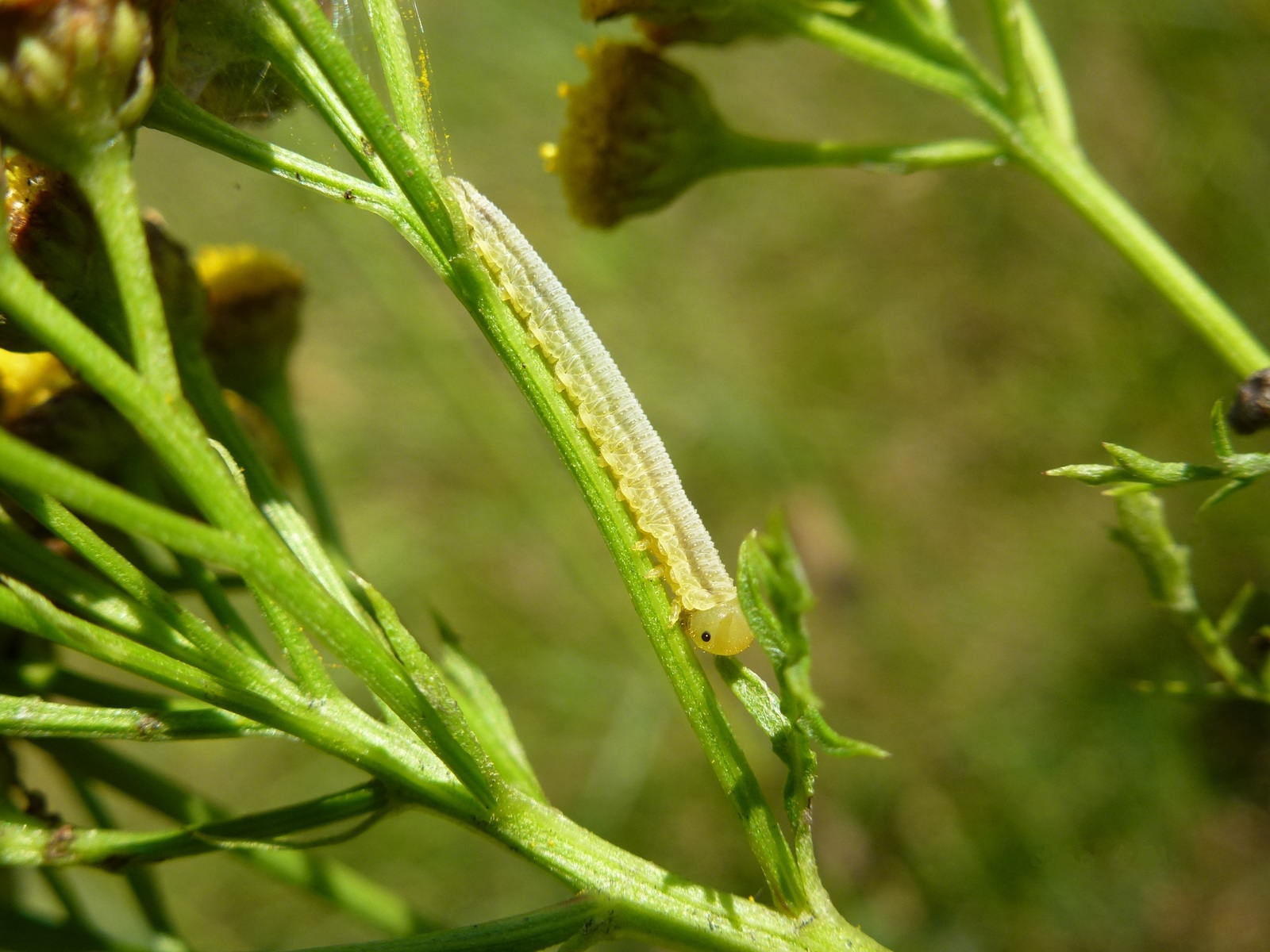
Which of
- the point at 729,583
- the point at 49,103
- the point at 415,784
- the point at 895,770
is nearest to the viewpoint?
the point at 49,103

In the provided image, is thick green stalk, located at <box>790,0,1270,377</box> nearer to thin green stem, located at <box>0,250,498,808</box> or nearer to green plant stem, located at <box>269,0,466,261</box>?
green plant stem, located at <box>269,0,466,261</box>

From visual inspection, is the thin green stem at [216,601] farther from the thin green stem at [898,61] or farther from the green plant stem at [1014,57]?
the green plant stem at [1014,57]

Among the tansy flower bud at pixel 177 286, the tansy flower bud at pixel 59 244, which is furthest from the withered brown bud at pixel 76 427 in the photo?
the tansy flower bud at pixel 59 244

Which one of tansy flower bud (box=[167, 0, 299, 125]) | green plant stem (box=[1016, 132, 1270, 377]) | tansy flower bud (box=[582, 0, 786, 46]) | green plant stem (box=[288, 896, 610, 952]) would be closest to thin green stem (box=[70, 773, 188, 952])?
green plant stem (box=[288, 896, 610, 952])

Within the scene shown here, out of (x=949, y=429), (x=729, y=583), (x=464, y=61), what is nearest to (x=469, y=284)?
(x=729, y=583)

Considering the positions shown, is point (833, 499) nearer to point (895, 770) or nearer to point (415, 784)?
point (895, 770)

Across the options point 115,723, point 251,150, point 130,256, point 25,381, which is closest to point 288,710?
point 115,723
